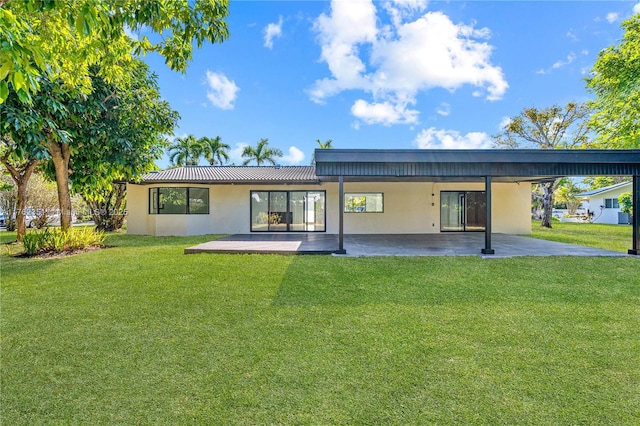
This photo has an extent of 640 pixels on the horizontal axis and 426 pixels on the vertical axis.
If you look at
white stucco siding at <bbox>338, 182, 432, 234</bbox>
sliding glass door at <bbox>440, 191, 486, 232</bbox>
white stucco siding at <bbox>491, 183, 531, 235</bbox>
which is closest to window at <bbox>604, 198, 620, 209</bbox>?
white stucco siding at <bbox>491, 183, 531, 235</bbox>

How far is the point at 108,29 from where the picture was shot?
3.52 m

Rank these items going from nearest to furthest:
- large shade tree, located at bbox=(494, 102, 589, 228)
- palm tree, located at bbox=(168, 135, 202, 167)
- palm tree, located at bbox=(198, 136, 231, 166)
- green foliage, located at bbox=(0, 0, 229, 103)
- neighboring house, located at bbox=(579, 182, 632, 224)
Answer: green foliage, located at bbox=(0, 0, 229, 103) < large shade tree, located at bbox=(494, 102, 589, 228) < neighboring house, located at bbox=(579, 182, 632, 224) < palm tree, located at bbox=(168, 135, 202, 167) < palm tree, located at bbox=(198, 136, 231, 166)

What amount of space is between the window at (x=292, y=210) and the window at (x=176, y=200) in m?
2.54

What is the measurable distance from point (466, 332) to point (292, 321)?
7.07ft

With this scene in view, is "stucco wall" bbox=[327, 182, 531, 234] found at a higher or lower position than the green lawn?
higher

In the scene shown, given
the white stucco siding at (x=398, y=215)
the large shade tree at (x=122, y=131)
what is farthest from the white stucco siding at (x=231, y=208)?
the white stucco siding at (x=398, y=215)

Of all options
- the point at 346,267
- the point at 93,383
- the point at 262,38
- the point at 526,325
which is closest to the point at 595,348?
the point at 526,325

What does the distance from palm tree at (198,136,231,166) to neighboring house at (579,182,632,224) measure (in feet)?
114

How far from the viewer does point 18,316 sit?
167 inches

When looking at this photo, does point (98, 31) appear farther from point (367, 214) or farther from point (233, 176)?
point (367, 214)

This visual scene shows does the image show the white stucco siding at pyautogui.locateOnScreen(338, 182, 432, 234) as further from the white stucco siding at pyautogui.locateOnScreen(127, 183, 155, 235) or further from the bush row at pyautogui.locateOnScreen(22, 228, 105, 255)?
the bush row at pyautogui.locateOnScreen(22, 228, 105, 255)

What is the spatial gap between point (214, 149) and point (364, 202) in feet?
70.0

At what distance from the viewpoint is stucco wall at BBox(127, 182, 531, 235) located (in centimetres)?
1392

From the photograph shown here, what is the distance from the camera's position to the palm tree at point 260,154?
29.1m
